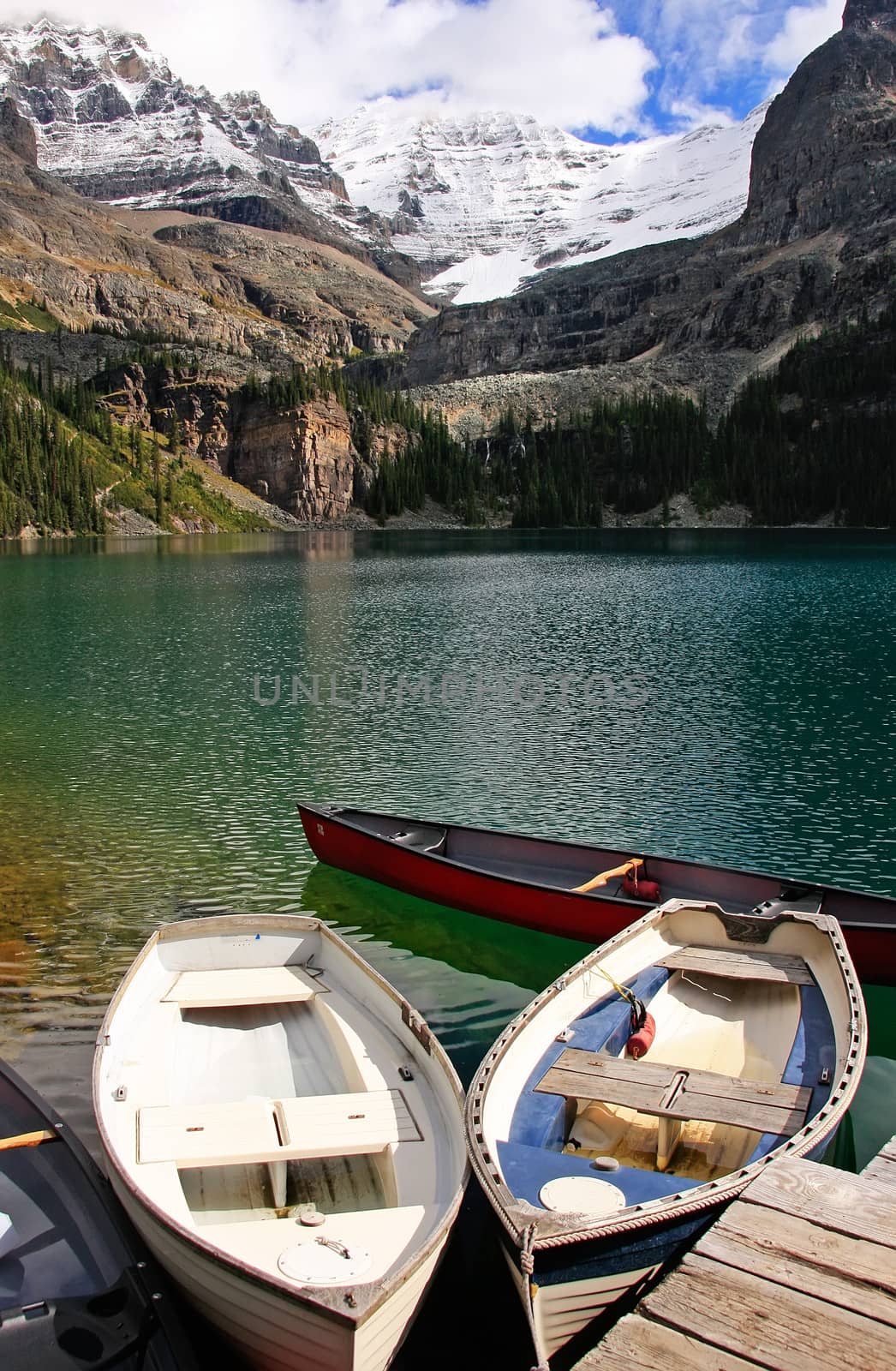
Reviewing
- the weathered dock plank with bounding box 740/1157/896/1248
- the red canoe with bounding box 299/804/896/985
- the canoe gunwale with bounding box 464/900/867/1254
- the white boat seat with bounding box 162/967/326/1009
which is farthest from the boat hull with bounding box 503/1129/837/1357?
the red canoe with bounding box 299/804/896/985

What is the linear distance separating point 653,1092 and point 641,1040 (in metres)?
1.68

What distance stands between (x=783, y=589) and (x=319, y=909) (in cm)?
6873

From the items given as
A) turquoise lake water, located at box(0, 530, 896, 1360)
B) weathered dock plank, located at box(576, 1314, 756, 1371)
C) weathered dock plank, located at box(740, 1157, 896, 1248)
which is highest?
weathered dock plank, located at box(576, 1314, 756, 1371)

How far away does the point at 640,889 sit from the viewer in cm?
1844

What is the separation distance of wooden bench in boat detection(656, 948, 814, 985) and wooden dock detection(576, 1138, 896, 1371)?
19.1 feet

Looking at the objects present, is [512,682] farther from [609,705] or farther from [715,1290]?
[715,1290]

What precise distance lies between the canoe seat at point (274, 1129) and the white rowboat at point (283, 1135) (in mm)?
18

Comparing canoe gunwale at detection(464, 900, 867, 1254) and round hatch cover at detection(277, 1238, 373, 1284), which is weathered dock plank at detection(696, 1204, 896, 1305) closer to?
canoe gunwale at detection(464, 900, 867, 1254)

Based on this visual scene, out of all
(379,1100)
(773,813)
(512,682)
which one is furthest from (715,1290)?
(512,682)

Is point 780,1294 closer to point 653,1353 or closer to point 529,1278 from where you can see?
point 653,1353

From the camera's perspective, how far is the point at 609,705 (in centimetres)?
3872

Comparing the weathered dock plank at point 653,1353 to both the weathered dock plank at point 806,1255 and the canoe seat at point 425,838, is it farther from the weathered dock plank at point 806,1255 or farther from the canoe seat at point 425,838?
the canoe seat at point 425,838

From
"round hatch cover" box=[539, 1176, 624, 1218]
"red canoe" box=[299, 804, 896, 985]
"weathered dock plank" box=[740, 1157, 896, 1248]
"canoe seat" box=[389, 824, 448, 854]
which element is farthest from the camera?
"canoe seat" box=[389, 824, 448, 854]

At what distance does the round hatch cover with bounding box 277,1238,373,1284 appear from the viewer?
770 cm
